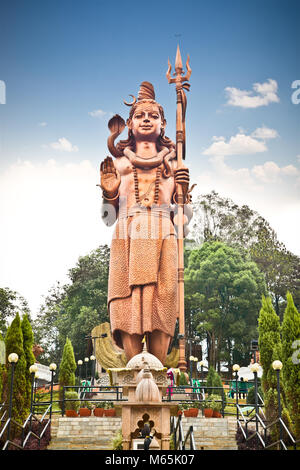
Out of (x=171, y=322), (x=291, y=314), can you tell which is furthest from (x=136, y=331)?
(x=291, y=314)

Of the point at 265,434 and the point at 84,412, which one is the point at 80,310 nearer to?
the point at 84,412

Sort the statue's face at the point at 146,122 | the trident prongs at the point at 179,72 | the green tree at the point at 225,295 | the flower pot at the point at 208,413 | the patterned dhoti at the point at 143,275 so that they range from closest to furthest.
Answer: the flower pot at the point at 208,413 < the patterned dhoti at the point at 143,275 < the statue's face at the point at 146,122 < the trident prongs at the point at 179,72 < the green tree at the point at 225,295

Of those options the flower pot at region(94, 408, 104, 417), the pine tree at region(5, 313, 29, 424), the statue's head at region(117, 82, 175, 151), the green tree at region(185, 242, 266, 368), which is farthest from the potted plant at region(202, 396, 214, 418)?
the green tree at region(185, 242, 266, 368)

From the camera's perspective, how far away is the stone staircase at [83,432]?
1000 cm

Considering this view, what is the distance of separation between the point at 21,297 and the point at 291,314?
22.3 m

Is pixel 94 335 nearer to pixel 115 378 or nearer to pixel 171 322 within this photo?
pixel 115 378

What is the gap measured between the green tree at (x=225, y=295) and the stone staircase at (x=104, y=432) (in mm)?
15499

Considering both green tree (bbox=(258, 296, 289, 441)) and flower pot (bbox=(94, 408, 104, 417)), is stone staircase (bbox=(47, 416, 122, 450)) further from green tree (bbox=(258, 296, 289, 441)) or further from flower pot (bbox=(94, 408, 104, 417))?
green tree (bbox=(258, 296, 289, 441))

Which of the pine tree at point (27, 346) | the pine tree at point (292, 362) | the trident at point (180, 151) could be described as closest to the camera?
the pine tree at point (292, 362)

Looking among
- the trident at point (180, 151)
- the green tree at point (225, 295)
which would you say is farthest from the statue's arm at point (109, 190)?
the green tree at point (225, 295)

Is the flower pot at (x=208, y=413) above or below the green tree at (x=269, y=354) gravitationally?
below

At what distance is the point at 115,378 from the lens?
593 inches

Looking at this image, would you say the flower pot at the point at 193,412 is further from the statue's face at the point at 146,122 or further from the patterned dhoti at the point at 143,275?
the statue's face at the point at 146,122

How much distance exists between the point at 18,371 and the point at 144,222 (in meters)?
5.47
